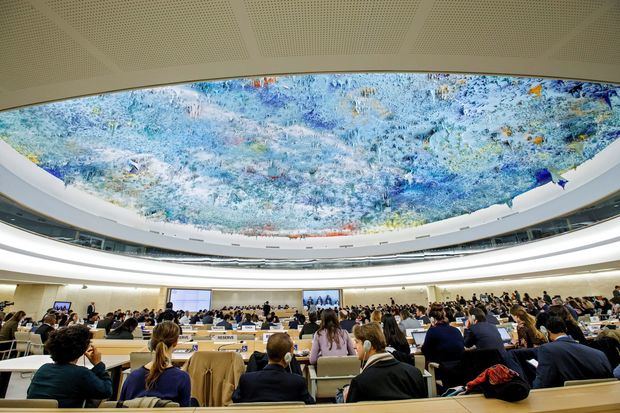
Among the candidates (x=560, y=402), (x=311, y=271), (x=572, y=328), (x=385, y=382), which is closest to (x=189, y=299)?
(x=311, y=271)

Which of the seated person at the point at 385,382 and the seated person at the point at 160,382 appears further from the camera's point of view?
the seated person at the point at 160,382

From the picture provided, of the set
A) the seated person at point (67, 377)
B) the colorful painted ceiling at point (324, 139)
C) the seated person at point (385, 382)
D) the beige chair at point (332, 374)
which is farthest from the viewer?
the colorful painted ceiling at point (324, 139)

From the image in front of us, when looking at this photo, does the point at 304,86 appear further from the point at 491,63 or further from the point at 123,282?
the point at 123,282

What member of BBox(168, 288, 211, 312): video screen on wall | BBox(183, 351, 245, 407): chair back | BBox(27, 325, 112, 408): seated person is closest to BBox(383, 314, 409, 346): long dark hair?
BBox(183, 351, 245, 407): chair back

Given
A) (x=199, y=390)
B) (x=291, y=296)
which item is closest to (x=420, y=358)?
(x=199, y=390)

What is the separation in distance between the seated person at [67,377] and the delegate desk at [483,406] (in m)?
0.60

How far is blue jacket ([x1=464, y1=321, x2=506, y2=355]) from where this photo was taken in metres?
4.20

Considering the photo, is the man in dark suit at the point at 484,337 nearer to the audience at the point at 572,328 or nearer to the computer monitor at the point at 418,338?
the audience at the point at 572,328

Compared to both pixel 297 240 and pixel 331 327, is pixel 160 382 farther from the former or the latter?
pixel 297 240

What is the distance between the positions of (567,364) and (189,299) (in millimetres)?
20317

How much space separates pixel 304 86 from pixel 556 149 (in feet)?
23.1

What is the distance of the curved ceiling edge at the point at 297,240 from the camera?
830 centimetres

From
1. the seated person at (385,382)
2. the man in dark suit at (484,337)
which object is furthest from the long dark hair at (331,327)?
the seated person at (385,382)

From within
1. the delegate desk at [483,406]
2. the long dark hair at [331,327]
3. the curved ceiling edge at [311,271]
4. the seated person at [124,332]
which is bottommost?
the seated person at [124,332]
